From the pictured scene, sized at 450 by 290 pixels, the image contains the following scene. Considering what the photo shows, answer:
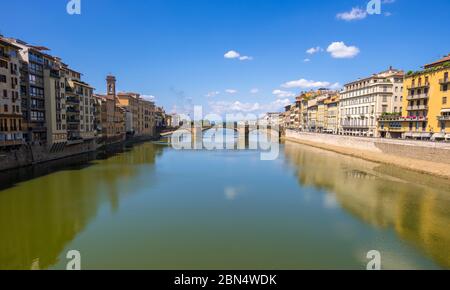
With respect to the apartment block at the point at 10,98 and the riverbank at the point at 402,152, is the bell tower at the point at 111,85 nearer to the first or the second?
the apartment block at the point at 10,98

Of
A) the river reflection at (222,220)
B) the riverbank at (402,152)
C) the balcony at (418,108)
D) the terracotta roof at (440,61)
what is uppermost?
the terracotta roof at (440,61)

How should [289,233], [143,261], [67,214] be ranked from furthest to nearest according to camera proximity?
[67,214] → [289,233] → [143,261]

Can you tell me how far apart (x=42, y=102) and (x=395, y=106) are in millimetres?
68899

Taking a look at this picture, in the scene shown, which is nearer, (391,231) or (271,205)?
(391,231)

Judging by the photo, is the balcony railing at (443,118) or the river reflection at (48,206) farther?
the balcony railing at (443,118)

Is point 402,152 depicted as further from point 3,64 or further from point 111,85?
point 111,85

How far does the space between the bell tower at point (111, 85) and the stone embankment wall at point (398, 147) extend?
6212 cm

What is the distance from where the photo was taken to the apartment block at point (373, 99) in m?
58.8

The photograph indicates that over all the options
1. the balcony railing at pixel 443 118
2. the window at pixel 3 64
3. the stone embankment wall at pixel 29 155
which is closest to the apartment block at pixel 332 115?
the balcony railing at pixel 443 118

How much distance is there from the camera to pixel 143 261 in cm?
1316

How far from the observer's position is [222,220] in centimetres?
1903

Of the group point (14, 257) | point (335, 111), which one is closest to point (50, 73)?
point (14, 257)

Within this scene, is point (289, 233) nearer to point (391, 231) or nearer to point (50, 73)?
point (391, 231)
